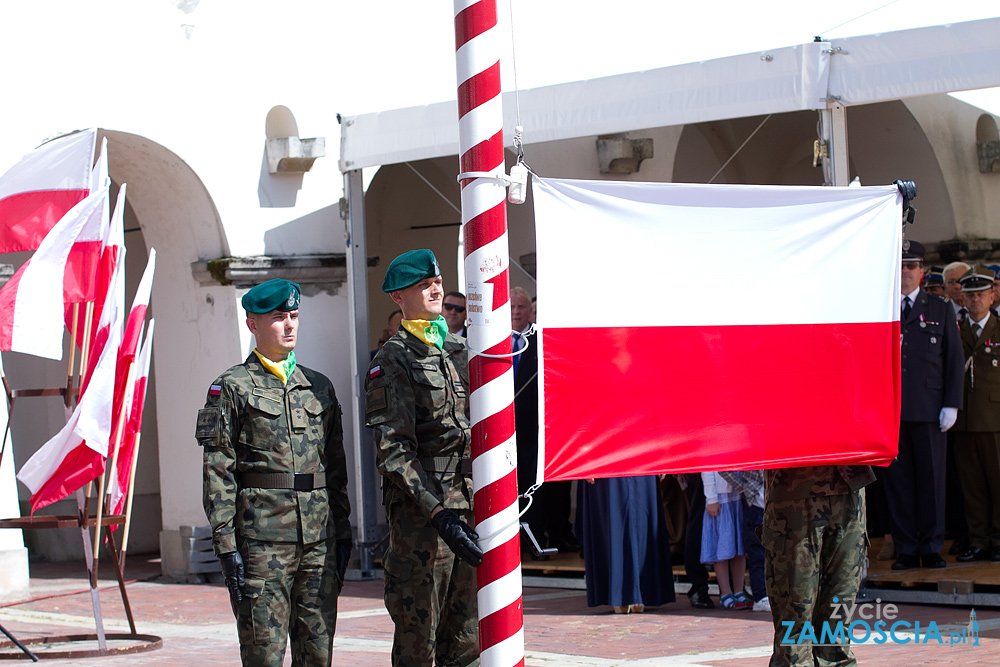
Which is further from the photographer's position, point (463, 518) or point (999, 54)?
point (999, 54)

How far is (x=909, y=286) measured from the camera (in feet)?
28.6

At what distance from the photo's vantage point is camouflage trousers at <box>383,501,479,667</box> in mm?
5012

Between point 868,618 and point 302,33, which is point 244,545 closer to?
point 868,618

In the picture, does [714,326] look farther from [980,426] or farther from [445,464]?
[980,426]

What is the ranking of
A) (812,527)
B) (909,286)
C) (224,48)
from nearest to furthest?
(812,527) → (909,286) → (224,48)

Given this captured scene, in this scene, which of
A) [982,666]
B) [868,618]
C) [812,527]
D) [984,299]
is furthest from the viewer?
[984,299]

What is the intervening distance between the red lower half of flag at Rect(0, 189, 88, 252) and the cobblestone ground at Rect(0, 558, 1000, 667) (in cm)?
233

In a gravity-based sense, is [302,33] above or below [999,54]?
above

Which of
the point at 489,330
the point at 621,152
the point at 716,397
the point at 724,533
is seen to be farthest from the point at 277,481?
the point at 621,152

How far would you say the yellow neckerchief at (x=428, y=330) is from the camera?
5.13 meters

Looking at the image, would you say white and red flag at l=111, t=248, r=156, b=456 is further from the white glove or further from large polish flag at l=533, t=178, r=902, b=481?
the white glove

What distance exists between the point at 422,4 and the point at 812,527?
7348 millimetres

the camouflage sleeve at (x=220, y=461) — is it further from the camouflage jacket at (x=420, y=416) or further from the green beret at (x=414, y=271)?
the green beret at (x=414, y=271)

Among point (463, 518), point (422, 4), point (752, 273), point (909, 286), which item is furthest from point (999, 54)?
point (422, 4)
